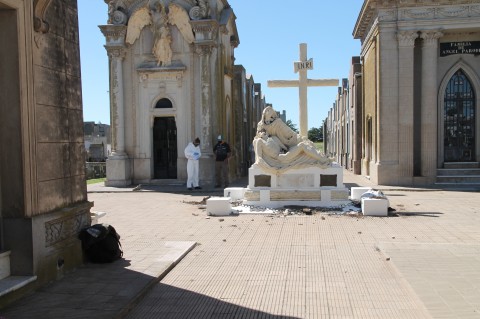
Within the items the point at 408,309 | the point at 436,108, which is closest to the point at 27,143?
the point at 408,309

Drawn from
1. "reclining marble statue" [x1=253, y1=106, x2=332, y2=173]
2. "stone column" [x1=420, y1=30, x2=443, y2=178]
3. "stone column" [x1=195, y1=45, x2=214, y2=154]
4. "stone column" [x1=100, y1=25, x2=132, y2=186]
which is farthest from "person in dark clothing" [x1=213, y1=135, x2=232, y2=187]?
"stone column" [x1=420, y1=30, x2=443, y2=178]

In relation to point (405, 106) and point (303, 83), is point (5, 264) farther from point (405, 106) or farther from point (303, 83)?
point (405, 106)

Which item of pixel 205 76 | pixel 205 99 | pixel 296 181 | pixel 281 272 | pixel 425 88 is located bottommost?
pixel 281 272

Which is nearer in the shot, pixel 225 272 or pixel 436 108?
pixel 225 272

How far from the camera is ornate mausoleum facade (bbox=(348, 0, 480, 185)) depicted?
1759 centimetres

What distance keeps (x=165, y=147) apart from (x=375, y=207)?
1040 centimetres

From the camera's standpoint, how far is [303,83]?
14.9 meters

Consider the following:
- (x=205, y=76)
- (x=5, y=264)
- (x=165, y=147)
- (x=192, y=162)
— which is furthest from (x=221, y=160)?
(x=5, y=264)

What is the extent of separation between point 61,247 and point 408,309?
4101 mm

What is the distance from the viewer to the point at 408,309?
478cm

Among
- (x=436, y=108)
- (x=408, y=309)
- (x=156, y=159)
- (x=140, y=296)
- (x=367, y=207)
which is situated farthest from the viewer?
(x=156, y=159)

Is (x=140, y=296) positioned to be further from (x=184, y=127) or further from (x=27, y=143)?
(x=184, y=127)

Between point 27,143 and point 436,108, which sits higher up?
point 436,108

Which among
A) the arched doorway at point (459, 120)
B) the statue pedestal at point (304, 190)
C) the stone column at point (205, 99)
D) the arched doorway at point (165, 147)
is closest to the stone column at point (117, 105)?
the arched doorway at point (165, 147)
